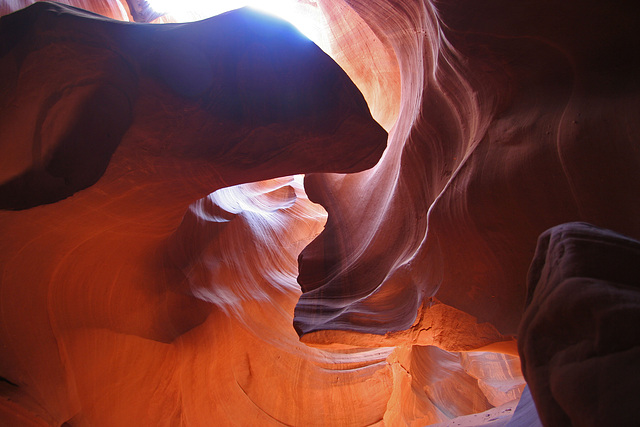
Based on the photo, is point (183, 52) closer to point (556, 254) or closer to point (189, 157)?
point (189, 157)

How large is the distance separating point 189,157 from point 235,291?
2712 millimetres

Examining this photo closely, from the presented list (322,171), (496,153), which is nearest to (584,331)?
(496,153)

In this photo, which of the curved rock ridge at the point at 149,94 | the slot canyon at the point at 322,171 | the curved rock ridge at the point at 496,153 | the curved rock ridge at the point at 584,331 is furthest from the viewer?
the curved rock ridge at the point at 149,94

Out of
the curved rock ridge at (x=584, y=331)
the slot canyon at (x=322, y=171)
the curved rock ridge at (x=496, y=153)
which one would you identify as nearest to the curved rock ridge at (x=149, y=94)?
the slot canyon at (x=322, y=171)

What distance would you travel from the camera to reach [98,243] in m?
3.07

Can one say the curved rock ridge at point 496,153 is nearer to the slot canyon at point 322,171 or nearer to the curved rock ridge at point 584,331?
the slot canyon at point 322,171

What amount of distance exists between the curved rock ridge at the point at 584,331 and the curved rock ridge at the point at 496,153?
1.00 meters

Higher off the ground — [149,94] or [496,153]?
[149,94]

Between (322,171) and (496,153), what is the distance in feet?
4.39

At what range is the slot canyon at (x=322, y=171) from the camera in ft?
5.60

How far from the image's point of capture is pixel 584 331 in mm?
899

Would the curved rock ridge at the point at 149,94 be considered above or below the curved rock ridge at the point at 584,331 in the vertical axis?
above

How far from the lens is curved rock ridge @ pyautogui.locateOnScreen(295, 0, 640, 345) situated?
72.5 inches

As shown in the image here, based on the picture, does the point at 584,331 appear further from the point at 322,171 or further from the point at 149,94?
the point at 149,94
